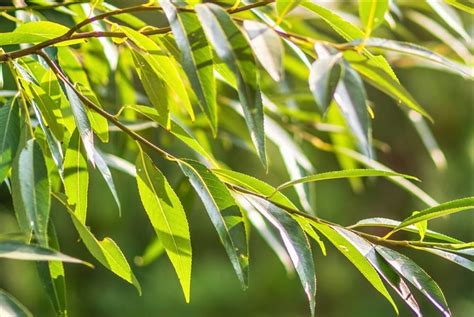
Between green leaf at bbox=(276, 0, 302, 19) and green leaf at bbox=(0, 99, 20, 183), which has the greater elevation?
green leaf at bbox=(276, 0, 302, 19)

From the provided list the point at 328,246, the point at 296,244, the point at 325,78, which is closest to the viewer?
the point at 325,78

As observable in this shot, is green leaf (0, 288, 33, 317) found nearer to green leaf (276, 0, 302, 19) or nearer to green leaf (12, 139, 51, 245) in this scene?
green leaf (12, 139, 51, 245)

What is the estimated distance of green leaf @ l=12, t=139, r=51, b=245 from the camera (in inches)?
18.7

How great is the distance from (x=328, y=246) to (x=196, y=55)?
2.13 m

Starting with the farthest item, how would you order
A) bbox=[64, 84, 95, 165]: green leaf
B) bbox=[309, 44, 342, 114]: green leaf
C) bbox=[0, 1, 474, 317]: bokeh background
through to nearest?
bbox=[0, 1, 474, 317]: bokeh background → bbox=[64, 84, 95, 165]: green leaf → bbox=[309, 44, 342, 114]: green leaf

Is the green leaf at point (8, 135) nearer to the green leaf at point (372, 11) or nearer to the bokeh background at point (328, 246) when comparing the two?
the green leaf at point (372, 11)

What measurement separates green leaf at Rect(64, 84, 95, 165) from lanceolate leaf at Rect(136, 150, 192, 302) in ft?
0.17

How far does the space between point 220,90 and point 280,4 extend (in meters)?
0.54

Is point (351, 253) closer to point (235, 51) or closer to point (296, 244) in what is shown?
point (296, 244)

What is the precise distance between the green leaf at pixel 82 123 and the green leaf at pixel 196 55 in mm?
87

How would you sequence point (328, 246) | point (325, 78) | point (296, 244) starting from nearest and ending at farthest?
point (325, 78), point (296, 244), point (328, 246)

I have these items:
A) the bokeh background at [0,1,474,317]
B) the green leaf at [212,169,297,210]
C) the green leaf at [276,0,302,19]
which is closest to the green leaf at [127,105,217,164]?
the green leaf at [212,169,297,210]

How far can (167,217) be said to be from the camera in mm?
570

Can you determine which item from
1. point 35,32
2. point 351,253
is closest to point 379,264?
point 351,253
